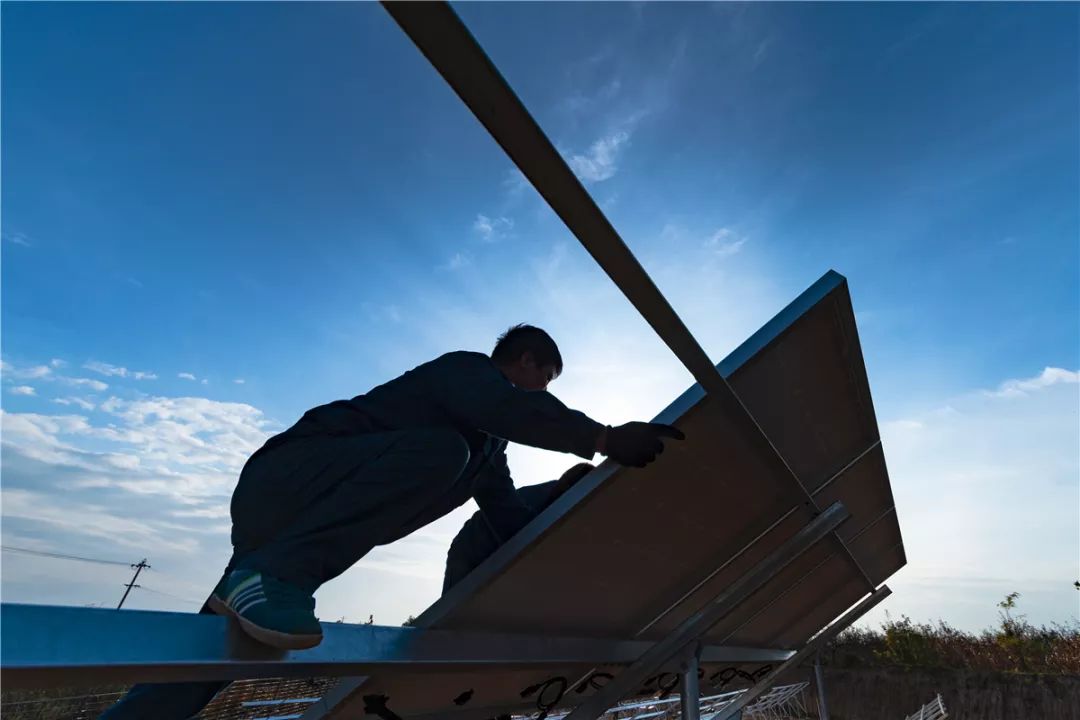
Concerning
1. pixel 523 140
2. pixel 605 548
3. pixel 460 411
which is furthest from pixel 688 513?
pixel 523 140

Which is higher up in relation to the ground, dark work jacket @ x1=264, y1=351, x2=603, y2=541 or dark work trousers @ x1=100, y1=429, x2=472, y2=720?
dark work jacket @ x1=264, y1=351, x2=603, y2=541

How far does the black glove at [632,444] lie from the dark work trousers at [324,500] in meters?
0.34

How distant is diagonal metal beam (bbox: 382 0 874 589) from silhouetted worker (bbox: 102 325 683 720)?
16.1 inches

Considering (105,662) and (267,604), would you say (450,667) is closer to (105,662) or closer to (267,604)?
(267,604)

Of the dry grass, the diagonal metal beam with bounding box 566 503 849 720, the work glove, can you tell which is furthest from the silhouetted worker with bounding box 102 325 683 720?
the dry grass

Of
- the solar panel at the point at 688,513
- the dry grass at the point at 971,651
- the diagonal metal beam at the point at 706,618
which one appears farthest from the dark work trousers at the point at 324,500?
the dry grass at the point at 971,651

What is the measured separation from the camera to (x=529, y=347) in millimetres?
1907

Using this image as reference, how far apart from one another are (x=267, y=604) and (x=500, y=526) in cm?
105

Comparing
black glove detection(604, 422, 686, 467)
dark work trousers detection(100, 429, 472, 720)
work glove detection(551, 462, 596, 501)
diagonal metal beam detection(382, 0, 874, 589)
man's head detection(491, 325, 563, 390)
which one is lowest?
dark work trousers detection(100, 429, 472, 720)

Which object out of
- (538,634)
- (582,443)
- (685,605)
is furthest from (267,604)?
(685,605)

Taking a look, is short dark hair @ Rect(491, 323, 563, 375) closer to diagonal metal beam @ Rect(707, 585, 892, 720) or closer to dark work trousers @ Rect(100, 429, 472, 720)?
dark work trousers @ Rect(100, 429, 472, 720)

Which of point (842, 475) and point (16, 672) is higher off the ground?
point (842, 475)

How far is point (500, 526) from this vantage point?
2008mm

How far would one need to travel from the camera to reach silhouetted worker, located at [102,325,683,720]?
3.94 ft
